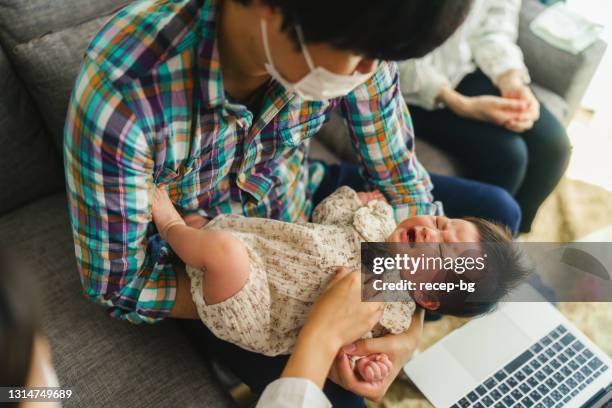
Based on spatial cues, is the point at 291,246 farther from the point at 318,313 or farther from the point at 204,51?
the point at 204,51

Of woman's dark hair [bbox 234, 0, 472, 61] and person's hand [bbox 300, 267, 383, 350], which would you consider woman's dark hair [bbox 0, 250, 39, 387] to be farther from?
person's hand [bbox 300, 267, 383, 350]

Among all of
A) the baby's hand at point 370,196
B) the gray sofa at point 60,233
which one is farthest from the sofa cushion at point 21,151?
the baby's hand at point 370,196

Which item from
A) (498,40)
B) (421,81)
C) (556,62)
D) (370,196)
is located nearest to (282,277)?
(370,196)

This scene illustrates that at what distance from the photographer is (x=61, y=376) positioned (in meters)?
0.95

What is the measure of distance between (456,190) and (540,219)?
0.88 meters

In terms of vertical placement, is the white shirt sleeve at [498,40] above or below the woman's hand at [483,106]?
above

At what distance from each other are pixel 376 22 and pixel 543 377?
3.38 feet

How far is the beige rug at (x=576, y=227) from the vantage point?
5.07 feet

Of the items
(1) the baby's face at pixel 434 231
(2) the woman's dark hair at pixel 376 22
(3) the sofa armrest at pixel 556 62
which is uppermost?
(2) the woman's dark hair at pixel 376 22

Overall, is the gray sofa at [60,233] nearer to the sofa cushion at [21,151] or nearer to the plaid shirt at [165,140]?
the sofa cushion at [21,151]

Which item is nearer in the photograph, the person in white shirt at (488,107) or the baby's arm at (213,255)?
the baby's arm at (213,255)

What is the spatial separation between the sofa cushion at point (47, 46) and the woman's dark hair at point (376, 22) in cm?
64

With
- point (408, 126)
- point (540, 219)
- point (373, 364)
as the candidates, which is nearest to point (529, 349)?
point (373, 364)

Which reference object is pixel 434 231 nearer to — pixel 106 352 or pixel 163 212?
pixel 163 212
